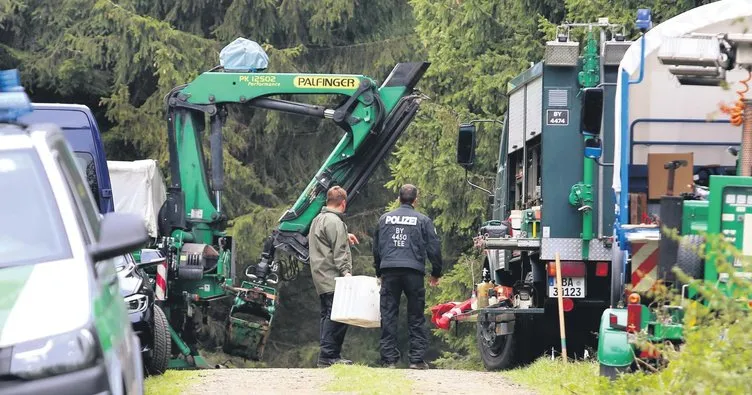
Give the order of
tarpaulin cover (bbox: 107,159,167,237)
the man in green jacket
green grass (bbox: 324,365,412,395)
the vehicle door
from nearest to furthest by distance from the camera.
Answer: the vehicle door < green grass (bbox: 324,365,412,395) < the man in green jacket < tarpaulin cover (bbox: 107,159,167,237)

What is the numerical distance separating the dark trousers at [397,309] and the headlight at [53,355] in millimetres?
8726

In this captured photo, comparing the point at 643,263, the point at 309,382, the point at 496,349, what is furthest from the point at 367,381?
the point at 496,349

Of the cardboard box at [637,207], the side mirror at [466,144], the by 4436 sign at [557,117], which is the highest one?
the by 4436 sign at [557,117]

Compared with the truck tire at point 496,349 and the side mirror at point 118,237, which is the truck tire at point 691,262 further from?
the truck tire at point 496,349

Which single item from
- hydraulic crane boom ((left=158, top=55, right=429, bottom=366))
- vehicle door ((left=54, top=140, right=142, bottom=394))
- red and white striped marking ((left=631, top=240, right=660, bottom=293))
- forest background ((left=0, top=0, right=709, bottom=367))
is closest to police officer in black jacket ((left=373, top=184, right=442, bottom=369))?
hydraulic crane boom ((left=158, top=55, right=429, bottom=366))

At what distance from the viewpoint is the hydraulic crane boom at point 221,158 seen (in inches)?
666

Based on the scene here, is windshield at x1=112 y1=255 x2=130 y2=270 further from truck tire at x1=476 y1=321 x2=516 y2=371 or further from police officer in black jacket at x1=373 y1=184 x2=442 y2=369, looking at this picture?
truck tire at x1=476 y1=321 x2=516 y2=371

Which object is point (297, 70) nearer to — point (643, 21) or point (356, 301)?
point (356, 301)

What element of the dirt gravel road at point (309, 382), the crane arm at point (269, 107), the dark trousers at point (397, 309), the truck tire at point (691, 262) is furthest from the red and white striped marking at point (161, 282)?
the truck tire at point (691, 262)

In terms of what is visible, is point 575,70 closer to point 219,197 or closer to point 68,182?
point 219,197

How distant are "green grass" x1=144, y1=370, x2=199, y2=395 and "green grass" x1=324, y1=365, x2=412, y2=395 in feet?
3.63

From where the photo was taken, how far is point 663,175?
39.2 feet

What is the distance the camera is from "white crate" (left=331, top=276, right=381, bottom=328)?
45.6 ft

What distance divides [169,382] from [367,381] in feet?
5.19
